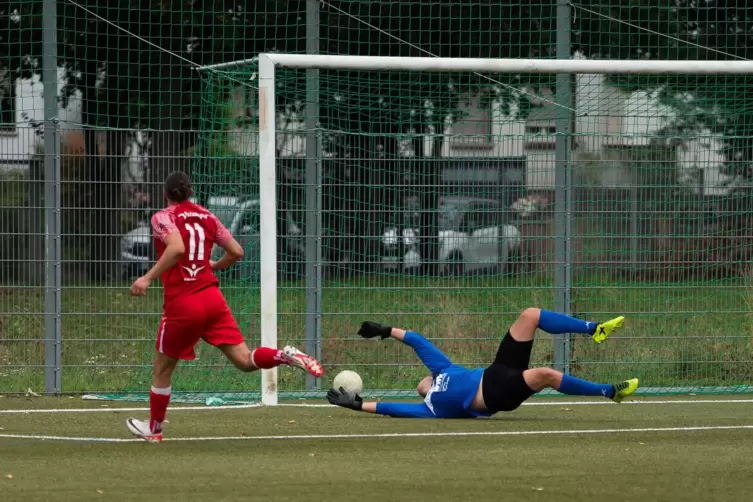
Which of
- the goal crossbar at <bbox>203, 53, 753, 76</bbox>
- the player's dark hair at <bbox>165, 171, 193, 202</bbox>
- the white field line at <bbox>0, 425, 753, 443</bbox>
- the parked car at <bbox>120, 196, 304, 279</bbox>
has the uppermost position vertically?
the goal crossbar at <bbox>203, 53, 753, 76</bbox>

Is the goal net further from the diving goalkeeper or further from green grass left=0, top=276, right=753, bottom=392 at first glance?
the diving goalkeeper

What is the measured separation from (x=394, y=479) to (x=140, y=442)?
238cm

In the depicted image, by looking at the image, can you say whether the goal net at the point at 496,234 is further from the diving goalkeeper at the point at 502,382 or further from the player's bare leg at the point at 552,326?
the player's bare leg at the point at 552,326

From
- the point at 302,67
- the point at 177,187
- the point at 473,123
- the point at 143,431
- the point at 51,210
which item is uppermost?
the point at 302,67

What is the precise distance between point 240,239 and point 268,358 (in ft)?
12.7

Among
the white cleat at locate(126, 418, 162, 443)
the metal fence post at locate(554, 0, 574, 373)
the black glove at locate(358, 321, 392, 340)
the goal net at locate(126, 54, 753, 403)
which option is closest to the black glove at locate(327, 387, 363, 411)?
the black glove at locate(358, 321, 392, 340)

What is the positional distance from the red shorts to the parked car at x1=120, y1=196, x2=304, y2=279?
11.5ft

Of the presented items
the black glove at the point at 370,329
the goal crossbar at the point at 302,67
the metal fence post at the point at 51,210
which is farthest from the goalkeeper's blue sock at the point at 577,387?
the metal fence post at the point at 51,210

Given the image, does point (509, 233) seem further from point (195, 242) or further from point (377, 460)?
point (377, 460)

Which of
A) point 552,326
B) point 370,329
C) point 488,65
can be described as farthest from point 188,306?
point 488,65

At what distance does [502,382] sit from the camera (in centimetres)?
977

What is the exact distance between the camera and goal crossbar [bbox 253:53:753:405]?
37.0ft

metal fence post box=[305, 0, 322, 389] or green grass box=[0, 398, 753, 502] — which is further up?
metal fence post box=[305, 0, 322, 389]

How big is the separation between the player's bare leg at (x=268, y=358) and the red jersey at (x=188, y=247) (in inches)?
19.7
